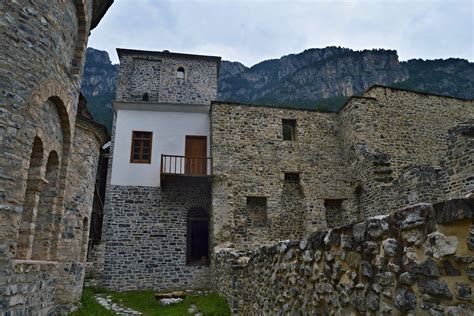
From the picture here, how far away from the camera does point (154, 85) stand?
72.7 feet

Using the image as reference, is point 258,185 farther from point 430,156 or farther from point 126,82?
point 126,82

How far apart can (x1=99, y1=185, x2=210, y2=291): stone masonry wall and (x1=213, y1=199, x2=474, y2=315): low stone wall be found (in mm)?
10495

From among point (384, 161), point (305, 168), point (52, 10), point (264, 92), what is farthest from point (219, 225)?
point (264, 92)

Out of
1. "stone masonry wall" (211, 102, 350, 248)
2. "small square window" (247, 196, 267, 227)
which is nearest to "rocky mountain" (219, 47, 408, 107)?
"stone masonry wall" (211, 102, 350, 248)

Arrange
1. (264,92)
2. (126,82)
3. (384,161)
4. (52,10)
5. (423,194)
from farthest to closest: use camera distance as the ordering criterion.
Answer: (264,92), (126,82), (384,161), (423,194), (52,10)

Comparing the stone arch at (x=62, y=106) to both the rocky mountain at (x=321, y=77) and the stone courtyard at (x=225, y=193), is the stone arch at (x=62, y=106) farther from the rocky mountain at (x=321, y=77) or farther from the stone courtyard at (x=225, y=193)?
the rocky mountain at (x=321, y=77)

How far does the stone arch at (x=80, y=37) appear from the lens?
8.30 meters

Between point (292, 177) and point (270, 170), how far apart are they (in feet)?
3.60

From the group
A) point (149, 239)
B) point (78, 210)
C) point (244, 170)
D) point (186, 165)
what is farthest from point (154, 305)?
point (244, 170)

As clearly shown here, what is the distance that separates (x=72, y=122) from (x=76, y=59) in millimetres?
1565

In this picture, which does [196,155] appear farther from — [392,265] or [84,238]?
[392,265]

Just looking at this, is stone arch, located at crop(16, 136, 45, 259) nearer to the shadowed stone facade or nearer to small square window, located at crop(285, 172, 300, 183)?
the shadowed stone facade

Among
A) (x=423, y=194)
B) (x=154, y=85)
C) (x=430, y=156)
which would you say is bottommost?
(x=423, y=194)

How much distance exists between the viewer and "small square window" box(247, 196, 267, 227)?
577 inches
